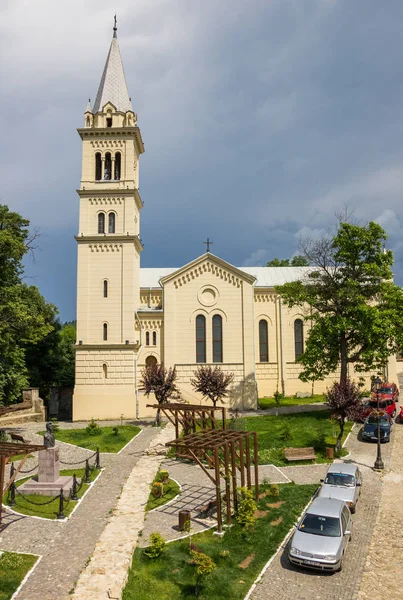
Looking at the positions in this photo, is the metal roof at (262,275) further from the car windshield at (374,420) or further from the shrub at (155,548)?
the shrub at (155,548)

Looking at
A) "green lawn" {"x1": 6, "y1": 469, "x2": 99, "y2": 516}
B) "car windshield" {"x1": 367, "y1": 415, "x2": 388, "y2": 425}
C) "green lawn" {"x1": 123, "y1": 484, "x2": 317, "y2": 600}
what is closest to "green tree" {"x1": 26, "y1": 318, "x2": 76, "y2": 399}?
"green lawn" {"x1": 6, "y1": 469, "x2": 99, "y2": 516}

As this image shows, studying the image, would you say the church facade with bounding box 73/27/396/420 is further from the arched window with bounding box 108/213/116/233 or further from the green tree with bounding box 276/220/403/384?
the green tree with bounding box 276/220/403/384

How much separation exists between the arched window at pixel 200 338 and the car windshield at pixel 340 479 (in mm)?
20964

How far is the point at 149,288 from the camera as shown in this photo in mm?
44594

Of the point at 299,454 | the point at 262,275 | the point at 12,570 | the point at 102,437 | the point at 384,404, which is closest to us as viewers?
the point at 12,570

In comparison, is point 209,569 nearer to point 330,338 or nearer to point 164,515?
point 164,515

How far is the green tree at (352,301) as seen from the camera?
31203 millimetres

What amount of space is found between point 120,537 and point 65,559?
2.01 meters

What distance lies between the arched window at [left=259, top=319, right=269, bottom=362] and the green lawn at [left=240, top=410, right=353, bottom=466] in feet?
34.9

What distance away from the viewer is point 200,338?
40094 millimetres

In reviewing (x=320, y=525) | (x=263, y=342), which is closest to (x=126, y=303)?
(x=263, y=342)

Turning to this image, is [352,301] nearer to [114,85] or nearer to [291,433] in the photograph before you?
[291,433]

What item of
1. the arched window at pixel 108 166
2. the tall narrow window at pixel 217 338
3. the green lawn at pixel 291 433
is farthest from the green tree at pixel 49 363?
the green lawn at pixel 291 433

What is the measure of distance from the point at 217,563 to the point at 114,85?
38813mm
